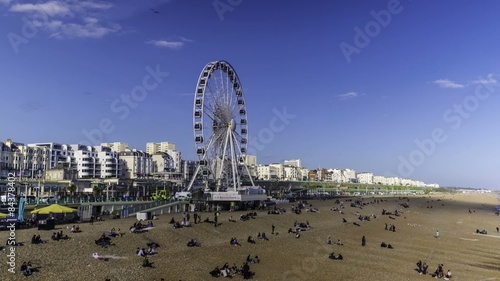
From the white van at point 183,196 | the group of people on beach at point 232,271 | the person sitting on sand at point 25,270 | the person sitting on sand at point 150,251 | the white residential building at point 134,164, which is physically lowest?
the group of people on beach at point 232,271

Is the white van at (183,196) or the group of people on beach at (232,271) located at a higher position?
the white van at (183,196)

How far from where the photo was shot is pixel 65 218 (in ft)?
115

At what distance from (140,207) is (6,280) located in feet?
84.1

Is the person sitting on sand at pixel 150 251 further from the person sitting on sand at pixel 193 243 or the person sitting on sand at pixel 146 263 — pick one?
the person sitting on sand at pixel 193 243

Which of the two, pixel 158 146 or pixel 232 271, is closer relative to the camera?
pixel 232 271

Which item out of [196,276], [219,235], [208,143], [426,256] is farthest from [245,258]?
[208,143]

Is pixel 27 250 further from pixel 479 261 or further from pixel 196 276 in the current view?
pixel 479 261

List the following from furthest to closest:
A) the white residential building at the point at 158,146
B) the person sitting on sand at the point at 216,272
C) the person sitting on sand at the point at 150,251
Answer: the white residential building at the point at 158,146 → the person sitting on sand at the point at 150,251 → the person sitting on sand at the point at 216,272

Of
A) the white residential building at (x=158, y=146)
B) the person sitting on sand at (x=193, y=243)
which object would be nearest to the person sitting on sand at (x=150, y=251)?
the person sitting on sand at (x=193, y=243)

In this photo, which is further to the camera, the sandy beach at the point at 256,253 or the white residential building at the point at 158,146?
the white residential building at the point at 158,146

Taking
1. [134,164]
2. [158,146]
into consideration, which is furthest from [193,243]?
[158,146]

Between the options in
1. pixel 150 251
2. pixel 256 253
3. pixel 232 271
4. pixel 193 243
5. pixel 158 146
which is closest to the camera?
pixel 232 271

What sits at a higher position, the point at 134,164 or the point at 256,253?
the point at 134,164

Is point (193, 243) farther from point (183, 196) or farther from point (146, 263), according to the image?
point (183, 196)
